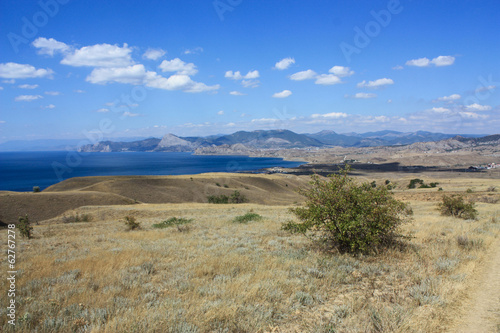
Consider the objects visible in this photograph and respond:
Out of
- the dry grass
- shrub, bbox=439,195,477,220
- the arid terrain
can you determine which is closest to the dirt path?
the arid terrain

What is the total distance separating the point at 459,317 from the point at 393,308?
1172 millimetres

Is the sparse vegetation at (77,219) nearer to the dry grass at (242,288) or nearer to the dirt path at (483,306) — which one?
the dry grass at (242,288)

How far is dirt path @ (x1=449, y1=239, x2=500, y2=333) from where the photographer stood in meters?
4.87

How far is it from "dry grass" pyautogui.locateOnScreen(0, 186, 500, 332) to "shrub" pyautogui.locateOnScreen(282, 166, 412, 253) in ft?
2.18

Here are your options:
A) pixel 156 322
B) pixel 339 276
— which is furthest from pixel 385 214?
pixel 156 322

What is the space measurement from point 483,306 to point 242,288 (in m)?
5.11

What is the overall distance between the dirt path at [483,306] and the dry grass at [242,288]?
220 mm

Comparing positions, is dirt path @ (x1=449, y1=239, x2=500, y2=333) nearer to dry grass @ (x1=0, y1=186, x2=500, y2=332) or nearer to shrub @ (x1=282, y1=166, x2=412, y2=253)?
dry grass @ (x1=0, y1=186, x2=500, y2=332)

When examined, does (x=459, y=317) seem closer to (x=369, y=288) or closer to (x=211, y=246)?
(x=369, y=288)

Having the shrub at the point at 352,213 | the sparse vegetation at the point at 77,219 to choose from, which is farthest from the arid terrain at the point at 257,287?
the sparse vegetation at the point at 77,219

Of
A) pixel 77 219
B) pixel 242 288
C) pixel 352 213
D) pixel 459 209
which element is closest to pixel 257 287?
pixel 242 288

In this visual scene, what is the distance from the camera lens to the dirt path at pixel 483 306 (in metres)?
4.87

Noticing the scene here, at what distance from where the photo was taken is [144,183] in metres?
65.5

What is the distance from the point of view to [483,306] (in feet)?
18.3
